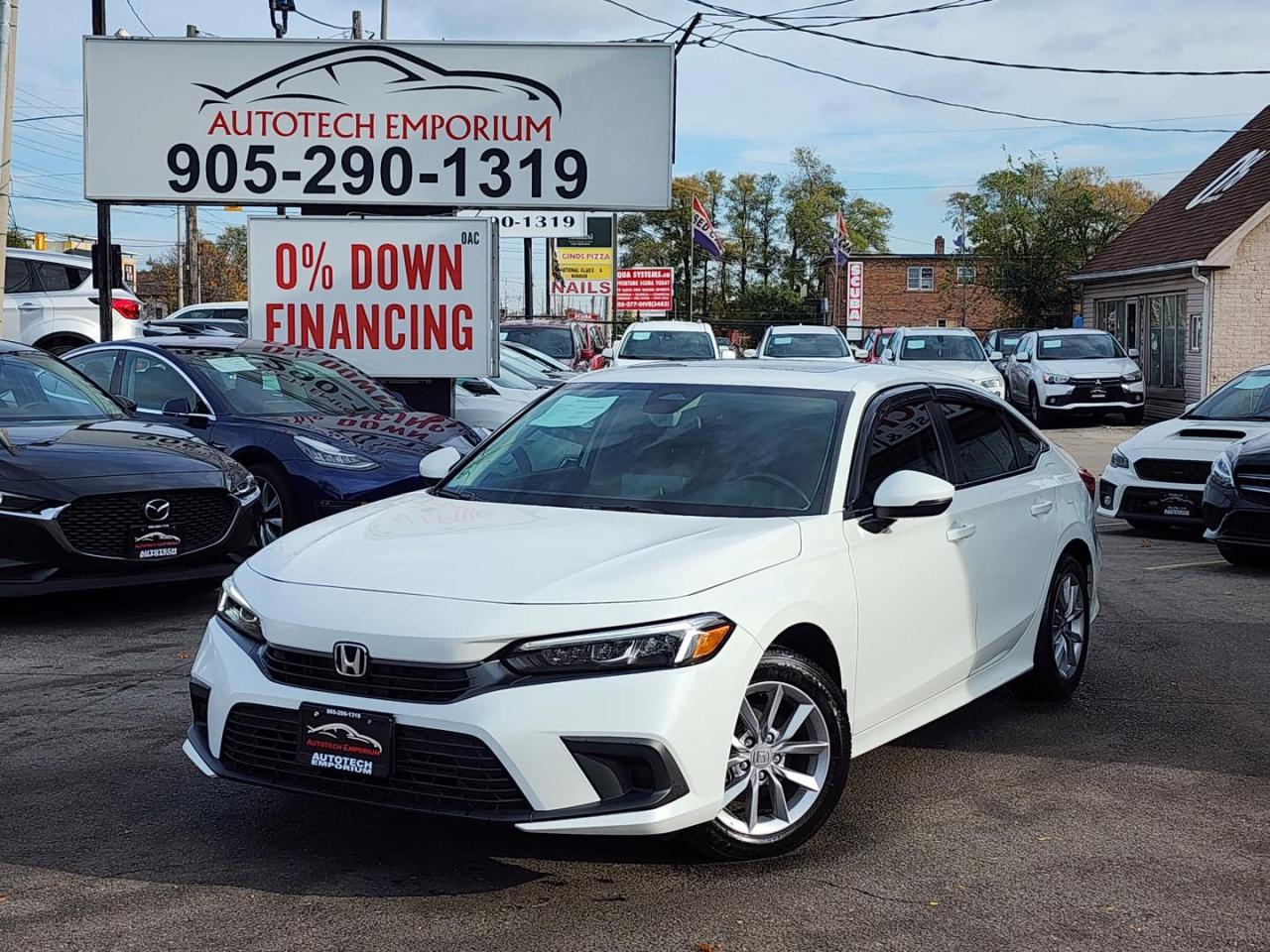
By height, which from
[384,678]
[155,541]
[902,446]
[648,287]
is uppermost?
[648,287]

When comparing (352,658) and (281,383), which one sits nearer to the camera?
(352,658)

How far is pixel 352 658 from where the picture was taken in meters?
4.27

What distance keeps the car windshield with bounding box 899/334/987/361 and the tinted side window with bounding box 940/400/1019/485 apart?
2038 centimetres

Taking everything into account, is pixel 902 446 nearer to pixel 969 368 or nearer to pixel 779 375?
pixel 779 375

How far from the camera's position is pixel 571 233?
38.6m

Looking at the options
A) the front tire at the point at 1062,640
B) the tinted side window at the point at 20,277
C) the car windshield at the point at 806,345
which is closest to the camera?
the front tire at the point at 1062,640

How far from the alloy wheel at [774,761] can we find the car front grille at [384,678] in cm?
86

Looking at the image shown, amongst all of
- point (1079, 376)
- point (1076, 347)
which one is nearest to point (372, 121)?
point (1079, 376)

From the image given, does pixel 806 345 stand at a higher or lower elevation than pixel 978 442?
higher

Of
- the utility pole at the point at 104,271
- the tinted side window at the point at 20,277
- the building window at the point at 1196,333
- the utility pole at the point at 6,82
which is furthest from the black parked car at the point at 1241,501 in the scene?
the building window at the point at 1196,333

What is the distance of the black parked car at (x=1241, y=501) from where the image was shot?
33.9 feet

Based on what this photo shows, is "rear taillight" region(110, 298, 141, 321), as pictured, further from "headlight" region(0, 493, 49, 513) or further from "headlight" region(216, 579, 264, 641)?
"headlight" region(216, 579, 264, 641)

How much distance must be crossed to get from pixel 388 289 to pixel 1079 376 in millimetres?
15544

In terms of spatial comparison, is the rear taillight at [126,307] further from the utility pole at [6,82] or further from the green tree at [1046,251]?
the green tree at [1046,251]
